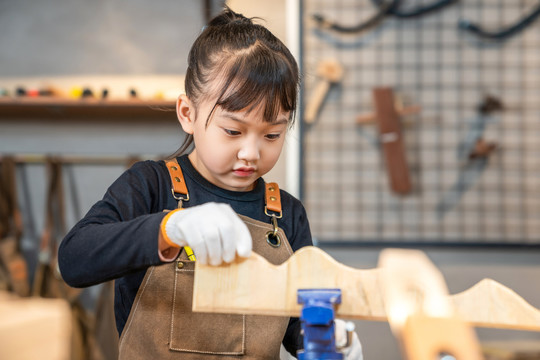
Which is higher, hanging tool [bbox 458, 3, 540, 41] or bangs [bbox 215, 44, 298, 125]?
hanging tool [bbox 458, 3, 540, 41]

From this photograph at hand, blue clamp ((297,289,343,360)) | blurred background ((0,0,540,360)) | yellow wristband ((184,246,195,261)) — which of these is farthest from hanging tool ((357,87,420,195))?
blue clamp ((297,289,343,360))

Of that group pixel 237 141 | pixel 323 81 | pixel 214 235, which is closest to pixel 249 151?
pixel 237 141

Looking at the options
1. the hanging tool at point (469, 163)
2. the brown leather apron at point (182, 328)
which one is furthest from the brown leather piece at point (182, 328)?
the hanging tool at point (469, 163)

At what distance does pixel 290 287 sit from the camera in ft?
1.84

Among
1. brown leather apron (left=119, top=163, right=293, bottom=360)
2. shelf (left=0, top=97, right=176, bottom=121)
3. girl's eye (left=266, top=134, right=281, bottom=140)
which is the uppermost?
shelf (left=0, top=97, right=176, bottom=121)

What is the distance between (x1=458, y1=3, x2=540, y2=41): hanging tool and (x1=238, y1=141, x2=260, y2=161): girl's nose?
1.48 meters

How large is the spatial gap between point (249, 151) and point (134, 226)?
0.23 m

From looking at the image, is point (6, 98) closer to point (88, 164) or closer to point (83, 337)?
point (88, 164)

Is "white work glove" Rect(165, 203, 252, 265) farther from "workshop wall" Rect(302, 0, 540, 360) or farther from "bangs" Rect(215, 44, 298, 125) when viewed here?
"workshop wall" Rect(302, 0, 540, 360)

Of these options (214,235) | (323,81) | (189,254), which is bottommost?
(189,254)

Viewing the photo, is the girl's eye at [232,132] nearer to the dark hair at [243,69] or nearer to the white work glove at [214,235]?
the dark hair at [243,69]

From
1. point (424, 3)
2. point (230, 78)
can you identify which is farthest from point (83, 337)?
point (424, 3)

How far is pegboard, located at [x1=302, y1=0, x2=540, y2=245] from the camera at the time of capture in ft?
6.37

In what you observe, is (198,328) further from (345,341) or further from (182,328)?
(345,341)
